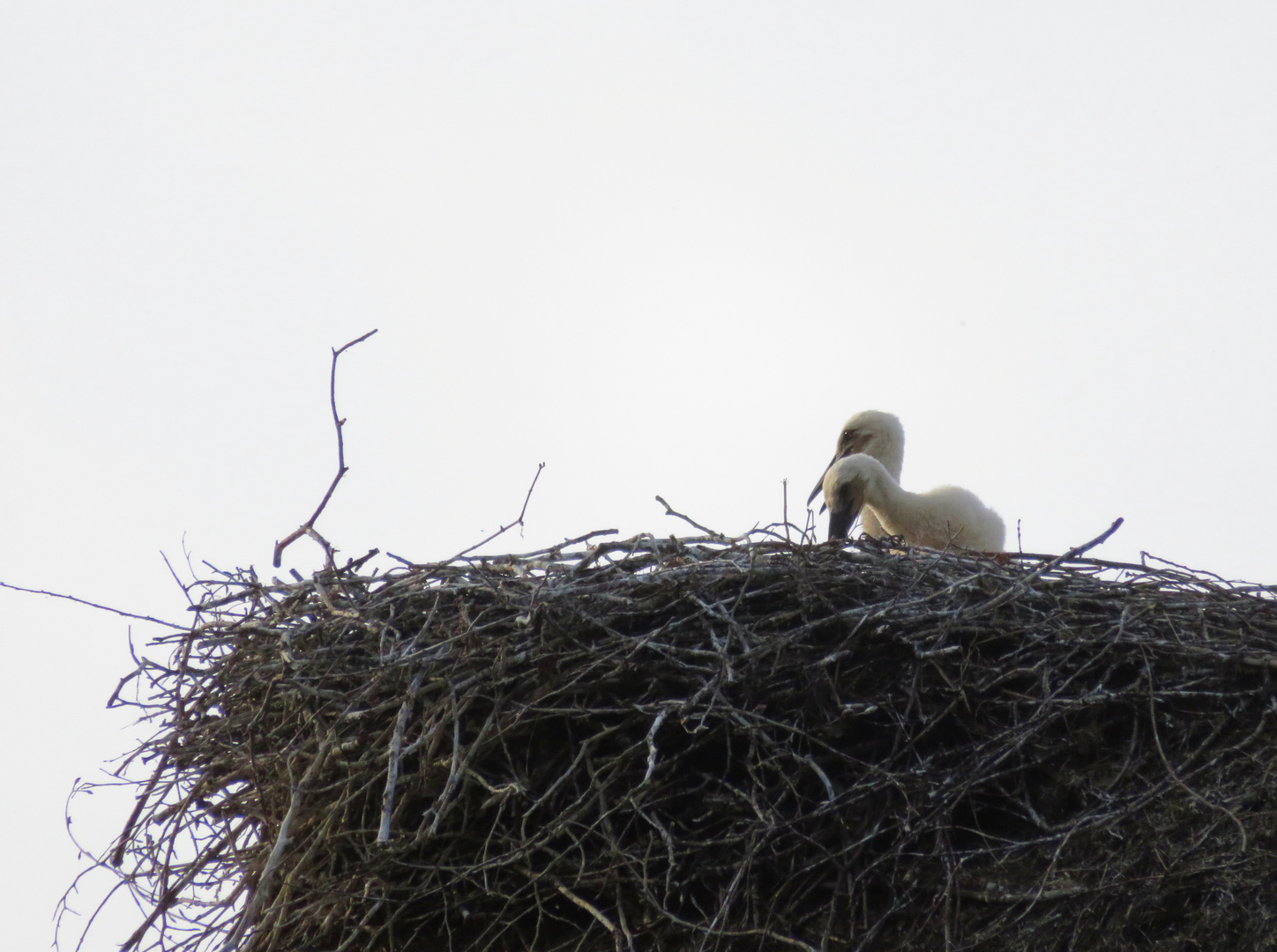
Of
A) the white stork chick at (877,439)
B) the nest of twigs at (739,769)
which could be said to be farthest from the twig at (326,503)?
the white stork chick at (877,439)

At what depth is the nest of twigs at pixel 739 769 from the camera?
2729 mm

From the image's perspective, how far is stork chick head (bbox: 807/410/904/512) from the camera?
5.38 m

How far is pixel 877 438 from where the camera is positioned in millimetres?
5395

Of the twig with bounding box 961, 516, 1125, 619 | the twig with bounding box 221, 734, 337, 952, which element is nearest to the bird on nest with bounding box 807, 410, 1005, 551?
the twig with bounding box 961, 516, 1125, 619

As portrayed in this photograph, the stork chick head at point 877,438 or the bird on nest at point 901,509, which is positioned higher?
the stork chick head at point 877,438

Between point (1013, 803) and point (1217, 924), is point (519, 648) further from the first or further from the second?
point (1217, 924)

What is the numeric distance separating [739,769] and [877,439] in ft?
8.69

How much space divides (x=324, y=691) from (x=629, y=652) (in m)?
0.64

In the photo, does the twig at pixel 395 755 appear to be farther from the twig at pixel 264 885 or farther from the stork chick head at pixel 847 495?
the stork chick head at pixel 847 495

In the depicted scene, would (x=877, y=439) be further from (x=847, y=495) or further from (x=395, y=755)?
(x=395, y=755)

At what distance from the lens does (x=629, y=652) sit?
2902 mm

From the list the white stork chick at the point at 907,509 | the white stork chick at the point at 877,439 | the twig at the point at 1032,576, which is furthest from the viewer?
the white stork chick at the point at 877,439

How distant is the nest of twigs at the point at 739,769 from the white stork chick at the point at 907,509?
1400 mm

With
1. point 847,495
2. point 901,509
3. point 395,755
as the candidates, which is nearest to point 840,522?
point 847,495
